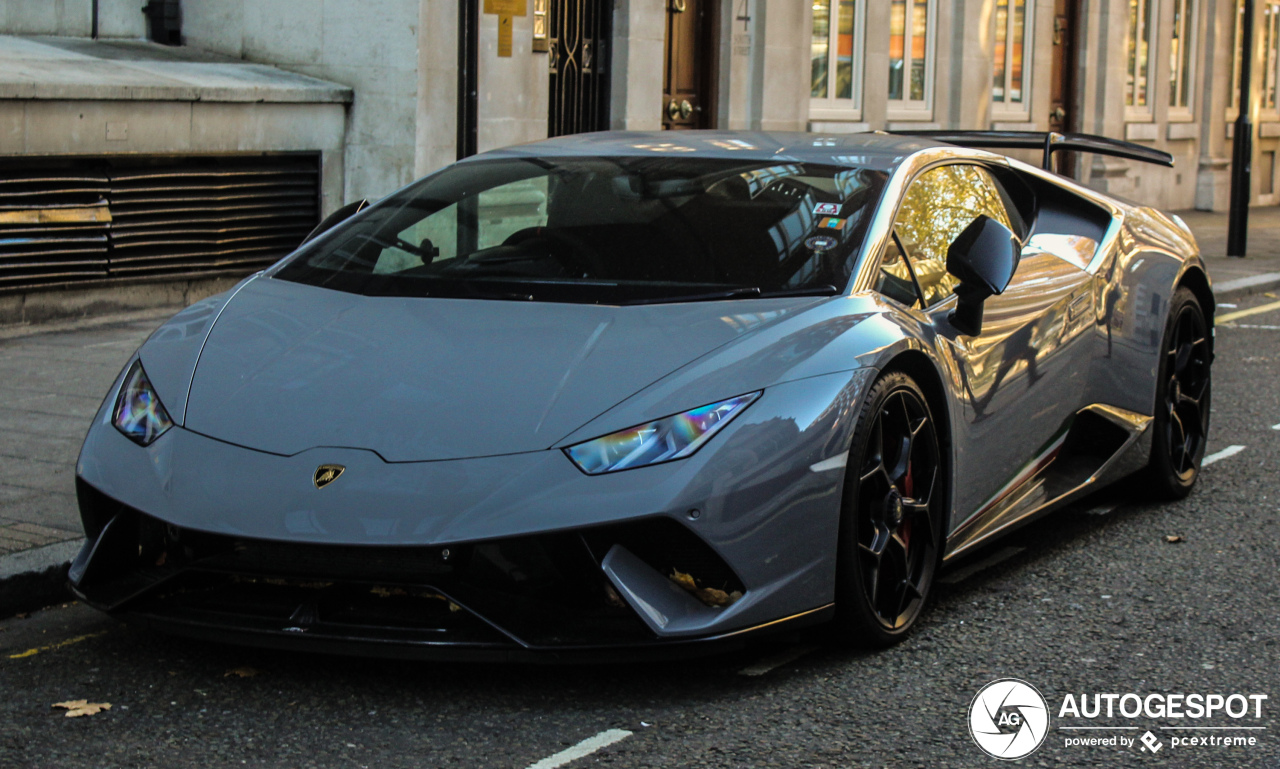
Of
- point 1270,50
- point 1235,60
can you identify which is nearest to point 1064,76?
point 1235,60

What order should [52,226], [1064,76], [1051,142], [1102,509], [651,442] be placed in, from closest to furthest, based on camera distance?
[651,442]
[1102,509]
[1051,142]
[52,226]
[1064,76]

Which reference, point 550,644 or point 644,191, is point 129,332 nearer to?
point 644,191

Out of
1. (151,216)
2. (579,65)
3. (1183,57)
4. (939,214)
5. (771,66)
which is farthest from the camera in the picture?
(1183,57)

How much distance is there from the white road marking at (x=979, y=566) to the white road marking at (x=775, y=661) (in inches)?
35.6

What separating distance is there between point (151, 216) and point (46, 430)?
13.9ft

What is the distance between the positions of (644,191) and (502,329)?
88 cm

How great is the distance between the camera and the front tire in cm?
404

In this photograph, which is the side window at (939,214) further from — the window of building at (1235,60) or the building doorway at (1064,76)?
the window of building at (1235,60)

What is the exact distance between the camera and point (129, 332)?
385 inches

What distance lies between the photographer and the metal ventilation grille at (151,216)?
9688mm

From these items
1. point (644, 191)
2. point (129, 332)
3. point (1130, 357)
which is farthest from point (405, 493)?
point (129, 332)

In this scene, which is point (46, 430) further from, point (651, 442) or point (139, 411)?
point (651, 442)

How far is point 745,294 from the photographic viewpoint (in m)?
4.33

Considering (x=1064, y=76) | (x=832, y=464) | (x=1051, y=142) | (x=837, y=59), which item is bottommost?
(x=832, y=464)
